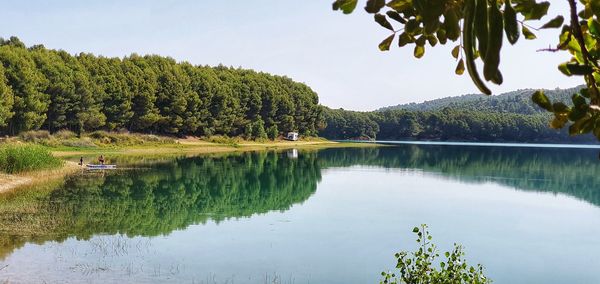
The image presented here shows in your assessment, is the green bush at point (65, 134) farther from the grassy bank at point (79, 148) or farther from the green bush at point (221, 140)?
the green bush at point (221, 140)

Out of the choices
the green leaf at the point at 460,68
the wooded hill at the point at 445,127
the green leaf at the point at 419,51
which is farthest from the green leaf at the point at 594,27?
the wooded hill at the point at 445,127

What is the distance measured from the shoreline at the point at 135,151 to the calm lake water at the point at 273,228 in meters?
1.66

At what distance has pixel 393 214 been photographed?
88.4 feet

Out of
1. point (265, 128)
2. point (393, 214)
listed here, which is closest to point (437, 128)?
point (265, 128)

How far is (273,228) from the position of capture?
2252 cm

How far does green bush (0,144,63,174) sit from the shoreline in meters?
0.47

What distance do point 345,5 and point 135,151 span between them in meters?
65.9

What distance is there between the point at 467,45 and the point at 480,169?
192ft

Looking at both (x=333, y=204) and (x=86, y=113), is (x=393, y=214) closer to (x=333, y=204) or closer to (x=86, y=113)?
(x=333, y=204)

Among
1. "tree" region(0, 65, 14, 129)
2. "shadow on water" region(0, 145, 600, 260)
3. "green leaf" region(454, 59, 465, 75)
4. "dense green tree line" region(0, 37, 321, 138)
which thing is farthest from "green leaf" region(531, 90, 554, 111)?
"tree" region(0, 65, 14, 129)

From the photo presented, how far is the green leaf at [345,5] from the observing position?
1873 millimetres

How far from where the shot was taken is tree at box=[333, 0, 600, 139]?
1308mm

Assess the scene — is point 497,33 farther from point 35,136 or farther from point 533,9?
point 35,136

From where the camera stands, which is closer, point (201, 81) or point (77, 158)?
point (77, 158)
